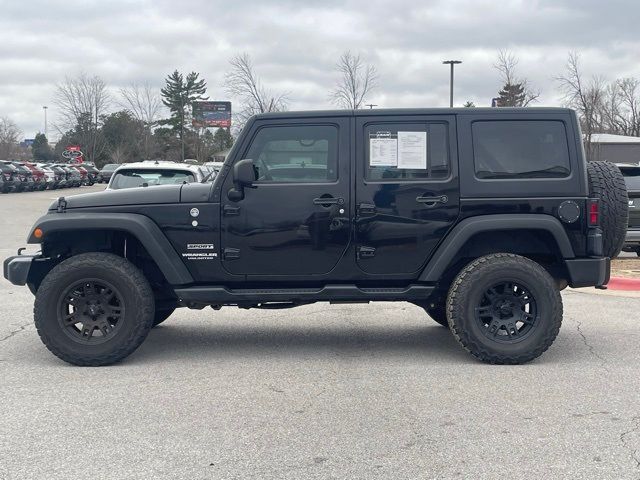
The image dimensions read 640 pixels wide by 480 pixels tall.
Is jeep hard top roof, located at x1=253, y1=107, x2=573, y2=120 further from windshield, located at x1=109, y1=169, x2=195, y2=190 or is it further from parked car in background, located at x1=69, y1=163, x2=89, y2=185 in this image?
parked car in background, located at x1=69, y1=163, x2=89, y2=185

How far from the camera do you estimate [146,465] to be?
413cm

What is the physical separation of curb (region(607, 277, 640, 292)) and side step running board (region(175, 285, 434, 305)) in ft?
16.0

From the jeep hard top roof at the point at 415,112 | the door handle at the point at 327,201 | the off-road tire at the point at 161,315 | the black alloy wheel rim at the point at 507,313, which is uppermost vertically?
the jeep hard top roof at the point at 415,112

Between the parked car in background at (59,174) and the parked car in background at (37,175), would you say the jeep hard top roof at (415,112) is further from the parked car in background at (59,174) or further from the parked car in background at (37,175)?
the parked car in background at (59,174)

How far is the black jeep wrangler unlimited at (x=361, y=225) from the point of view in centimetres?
614

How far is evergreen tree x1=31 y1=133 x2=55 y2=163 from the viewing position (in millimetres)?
87025

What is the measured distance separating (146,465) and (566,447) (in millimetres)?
2417

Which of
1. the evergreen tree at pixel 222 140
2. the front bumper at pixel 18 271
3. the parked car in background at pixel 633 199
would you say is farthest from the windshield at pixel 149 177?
the evergreen tree at pixel 222 140

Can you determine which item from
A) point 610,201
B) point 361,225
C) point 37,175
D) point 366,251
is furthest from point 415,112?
point 37,175

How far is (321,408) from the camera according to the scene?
5.11 m

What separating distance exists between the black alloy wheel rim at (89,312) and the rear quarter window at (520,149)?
326cm

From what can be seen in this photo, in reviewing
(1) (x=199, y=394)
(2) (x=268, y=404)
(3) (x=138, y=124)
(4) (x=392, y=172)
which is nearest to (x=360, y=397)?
(2) (x=268, y=404)

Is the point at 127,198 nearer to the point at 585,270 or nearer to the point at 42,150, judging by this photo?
the point at 585,270

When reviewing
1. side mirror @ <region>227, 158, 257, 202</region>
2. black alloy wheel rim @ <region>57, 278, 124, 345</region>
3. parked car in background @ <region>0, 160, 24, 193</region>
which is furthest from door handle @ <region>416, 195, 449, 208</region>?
parked car in background @ <region>0, 160, 24, 193</region>
